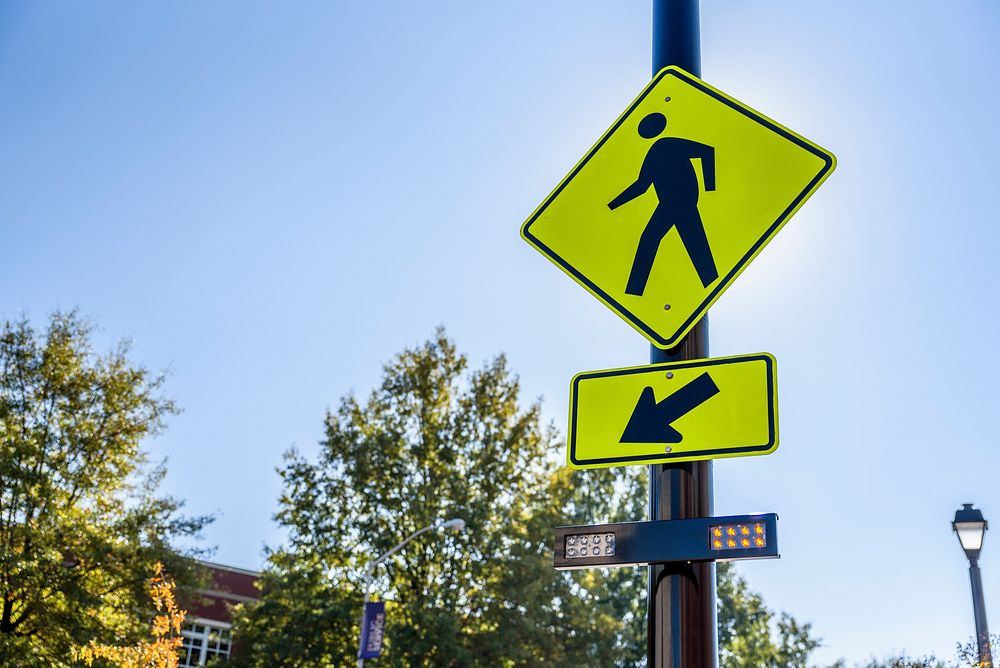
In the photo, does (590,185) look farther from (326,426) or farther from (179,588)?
(326,426)

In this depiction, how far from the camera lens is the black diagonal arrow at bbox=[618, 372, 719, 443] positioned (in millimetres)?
2762

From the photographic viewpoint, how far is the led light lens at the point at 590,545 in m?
2.69

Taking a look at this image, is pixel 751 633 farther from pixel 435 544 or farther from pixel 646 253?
pixel 646 253

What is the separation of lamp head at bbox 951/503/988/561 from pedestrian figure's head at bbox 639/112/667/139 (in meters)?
8.54

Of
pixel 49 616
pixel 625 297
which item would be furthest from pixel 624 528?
pixel 49 616

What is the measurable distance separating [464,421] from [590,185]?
27.1m

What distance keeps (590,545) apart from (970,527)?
8878 millimetres

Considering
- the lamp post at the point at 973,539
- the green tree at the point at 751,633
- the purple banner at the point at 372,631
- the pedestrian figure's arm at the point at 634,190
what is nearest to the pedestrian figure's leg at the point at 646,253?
the pedestrian figure's arm at the point at 634,190

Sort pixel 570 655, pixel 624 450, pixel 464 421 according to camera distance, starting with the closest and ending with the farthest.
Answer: pixel 624 450 < pixel 570 655 < pixel 464 421

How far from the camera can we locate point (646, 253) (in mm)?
3094

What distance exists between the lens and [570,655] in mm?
27406

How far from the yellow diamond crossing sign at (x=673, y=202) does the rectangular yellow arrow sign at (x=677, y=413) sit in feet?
0.54

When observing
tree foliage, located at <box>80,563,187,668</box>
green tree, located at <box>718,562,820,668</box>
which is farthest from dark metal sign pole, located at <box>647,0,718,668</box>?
green tree, located at <box>718,562,820,668</box>

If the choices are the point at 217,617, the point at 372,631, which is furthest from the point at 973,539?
the point at 217,617
